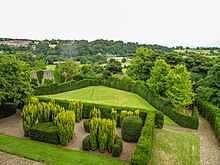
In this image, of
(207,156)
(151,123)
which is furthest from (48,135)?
(207,156)

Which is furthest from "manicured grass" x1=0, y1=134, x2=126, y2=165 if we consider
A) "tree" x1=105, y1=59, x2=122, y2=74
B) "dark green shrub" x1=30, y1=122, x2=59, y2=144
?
"tree" x1=105, y1=59, x2=122, y2=74

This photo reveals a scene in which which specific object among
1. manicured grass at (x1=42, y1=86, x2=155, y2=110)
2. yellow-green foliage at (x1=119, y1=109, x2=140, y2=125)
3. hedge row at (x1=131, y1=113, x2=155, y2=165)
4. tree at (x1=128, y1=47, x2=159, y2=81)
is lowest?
manicured grass at (x1=42, y1=86, x2=155, y2=110)

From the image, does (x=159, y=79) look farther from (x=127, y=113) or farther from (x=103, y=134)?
(x=103, y=134)

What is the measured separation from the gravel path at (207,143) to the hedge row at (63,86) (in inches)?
759

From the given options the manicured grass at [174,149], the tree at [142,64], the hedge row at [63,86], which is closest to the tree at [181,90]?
the manicured grass at [174,149]

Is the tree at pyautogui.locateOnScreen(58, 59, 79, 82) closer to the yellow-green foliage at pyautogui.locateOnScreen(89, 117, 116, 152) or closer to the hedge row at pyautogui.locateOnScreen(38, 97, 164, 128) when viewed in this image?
the hedge row at pyautogui.locateOnScreen(38, 97, 164, 128)

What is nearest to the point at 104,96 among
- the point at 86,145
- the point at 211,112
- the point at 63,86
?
the point at 63,86

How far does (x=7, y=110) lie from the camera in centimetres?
2025

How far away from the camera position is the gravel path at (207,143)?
14039 millimetres

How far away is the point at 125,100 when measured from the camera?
1133 inches

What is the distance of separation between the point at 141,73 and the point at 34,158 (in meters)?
29.9

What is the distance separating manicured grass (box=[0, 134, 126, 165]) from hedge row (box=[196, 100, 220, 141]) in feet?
36.4

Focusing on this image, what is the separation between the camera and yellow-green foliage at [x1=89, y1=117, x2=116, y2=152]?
13719 mm

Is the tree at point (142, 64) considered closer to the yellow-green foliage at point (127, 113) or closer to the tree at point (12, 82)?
the yellow-green foliage at point (127, 113)
